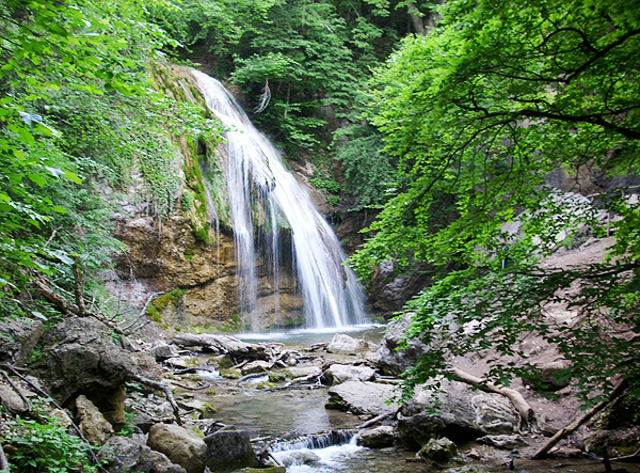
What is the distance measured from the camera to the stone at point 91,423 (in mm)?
4211

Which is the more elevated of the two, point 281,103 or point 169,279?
point 281,103

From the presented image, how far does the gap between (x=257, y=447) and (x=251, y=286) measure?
1142 centimetres

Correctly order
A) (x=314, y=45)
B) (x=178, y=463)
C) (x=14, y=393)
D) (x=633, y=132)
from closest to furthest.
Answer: (x=633, y=132)
(x=14, y=393)
(x=178, y=463)
(x=314, y=45)

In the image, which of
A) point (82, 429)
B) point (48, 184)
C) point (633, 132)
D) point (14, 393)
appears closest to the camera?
point (633, 132)

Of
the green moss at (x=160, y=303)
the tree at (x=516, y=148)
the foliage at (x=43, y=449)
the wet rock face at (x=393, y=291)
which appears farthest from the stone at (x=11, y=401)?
the wet rock face at (x=393, y=291)

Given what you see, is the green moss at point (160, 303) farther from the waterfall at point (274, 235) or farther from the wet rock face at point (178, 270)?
the waterfall at point (274, 235)

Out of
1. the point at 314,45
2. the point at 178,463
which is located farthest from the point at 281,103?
the point at 178,463

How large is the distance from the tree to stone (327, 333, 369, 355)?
837cm

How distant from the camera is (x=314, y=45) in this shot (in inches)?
931

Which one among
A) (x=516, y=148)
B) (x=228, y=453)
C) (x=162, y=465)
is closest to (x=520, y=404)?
(x=516, y=148)

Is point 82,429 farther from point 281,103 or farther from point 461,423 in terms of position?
point 281,103

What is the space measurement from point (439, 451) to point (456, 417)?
792 mm

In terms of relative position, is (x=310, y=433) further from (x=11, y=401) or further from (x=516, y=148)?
(x=516, y=148)

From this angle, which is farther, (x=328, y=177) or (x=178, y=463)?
(x=328, y=177)
